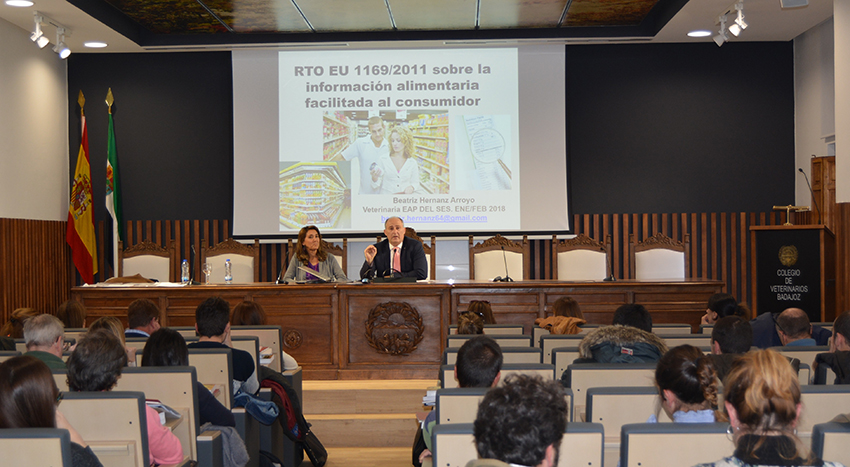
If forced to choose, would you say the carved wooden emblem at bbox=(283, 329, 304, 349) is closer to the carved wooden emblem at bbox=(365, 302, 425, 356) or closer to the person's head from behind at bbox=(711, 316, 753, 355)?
the carved wooden emblem at bbox=(365, 302, 425, 356)

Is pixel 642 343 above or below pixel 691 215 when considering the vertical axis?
below

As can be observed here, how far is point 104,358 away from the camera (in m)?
2.45

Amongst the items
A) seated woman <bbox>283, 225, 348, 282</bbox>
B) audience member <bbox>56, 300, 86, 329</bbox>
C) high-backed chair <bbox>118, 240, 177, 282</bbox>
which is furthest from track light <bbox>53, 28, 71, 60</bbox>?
audience member <bbox>56, 300, 86, 329</bbox>

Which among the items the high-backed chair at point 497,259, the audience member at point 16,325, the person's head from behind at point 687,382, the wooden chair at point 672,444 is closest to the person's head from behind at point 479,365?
the person's head from behind at point 687,382

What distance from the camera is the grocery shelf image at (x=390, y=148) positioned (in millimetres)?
8164

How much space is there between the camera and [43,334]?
3178 millimetres

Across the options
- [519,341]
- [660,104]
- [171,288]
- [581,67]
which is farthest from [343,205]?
[519,341]

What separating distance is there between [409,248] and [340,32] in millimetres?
3096

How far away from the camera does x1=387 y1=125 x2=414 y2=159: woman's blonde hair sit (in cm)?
820

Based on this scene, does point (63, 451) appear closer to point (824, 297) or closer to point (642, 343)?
point (642, 343)

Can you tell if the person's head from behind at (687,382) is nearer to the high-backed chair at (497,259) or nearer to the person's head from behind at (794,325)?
the person's head from behind at (794,325)

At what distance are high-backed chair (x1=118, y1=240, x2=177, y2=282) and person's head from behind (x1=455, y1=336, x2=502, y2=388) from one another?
19.4ft

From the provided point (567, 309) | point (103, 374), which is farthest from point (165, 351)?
point (567, 309)

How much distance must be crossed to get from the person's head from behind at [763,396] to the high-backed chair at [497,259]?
5.70m
